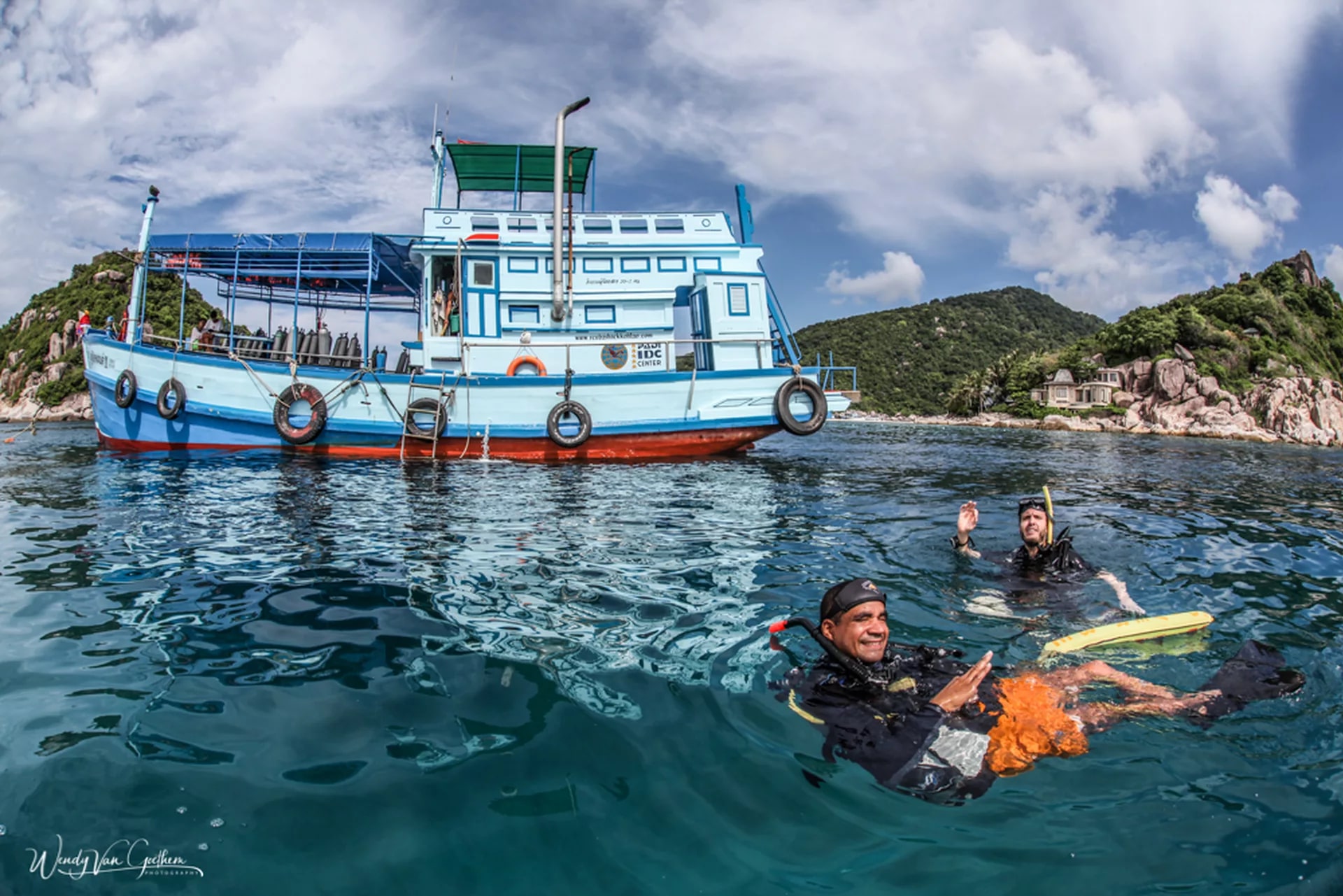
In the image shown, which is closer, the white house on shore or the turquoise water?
the turquoise water

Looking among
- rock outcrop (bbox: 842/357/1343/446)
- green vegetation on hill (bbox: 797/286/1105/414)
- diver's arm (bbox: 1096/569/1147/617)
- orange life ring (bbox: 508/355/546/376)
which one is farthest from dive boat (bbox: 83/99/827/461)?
green vegetation on hill (bbox: 797/286/1105/414)

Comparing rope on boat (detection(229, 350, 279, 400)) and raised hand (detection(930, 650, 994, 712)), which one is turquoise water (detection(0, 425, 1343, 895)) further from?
rope on boat (detection(229, 350, 279, 400))

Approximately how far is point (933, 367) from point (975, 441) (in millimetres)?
84362

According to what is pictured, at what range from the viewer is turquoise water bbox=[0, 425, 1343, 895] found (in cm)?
211

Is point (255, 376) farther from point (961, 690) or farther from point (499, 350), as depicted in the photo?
point (961, 690)

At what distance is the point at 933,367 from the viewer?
10944 cm

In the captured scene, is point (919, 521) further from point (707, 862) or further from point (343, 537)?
point (707, 862)

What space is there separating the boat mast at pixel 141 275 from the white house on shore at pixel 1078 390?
66624mm

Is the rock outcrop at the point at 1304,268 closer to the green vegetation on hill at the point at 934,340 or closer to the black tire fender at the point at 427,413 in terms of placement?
the green vegetation on hill at the point at 934,340

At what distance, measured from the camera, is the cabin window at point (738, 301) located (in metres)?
15.5

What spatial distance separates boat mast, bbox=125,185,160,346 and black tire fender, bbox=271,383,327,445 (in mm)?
3691

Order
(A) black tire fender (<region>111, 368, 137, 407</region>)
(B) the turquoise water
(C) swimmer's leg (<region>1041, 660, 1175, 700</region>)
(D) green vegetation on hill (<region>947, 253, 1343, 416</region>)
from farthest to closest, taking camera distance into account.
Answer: (D) green vegetation on hill (<region>947, 253, 1343, 416</region>) < (A) black tire fender (<region>111, 368, 137, 407</region>) < (C) swimmer's leg (<region>1041, 660, 1175, 700</region>) < (B) the turquoise water

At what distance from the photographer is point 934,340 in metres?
120

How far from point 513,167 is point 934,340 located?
377ft
